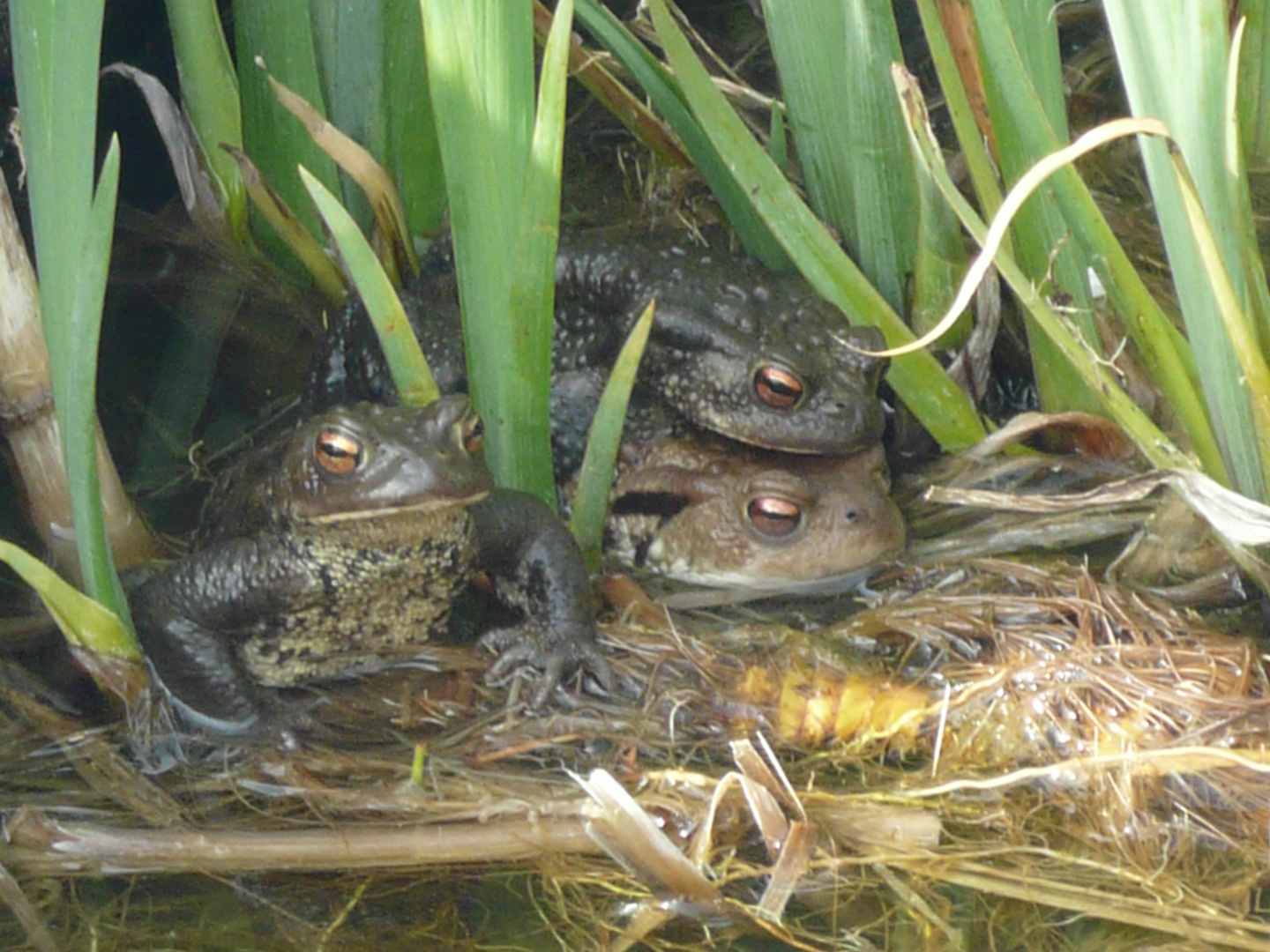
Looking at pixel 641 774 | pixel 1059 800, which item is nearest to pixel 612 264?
pixel 641 774

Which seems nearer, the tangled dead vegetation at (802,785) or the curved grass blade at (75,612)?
the tangled dead vegetation at (802,785)

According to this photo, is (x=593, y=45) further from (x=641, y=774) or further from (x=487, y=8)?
(x=641, y=774)

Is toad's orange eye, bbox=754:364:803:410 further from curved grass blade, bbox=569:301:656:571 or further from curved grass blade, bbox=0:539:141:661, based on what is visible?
curved grass blade, bbox=0:539:141:661

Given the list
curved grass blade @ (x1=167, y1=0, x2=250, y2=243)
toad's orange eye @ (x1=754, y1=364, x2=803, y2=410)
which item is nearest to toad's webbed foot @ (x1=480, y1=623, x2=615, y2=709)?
toad's orange eye @ (x1=754, y1=364, x2=803, y2=410)

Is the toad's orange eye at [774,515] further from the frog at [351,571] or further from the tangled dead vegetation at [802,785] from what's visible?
the frog at [351,571]

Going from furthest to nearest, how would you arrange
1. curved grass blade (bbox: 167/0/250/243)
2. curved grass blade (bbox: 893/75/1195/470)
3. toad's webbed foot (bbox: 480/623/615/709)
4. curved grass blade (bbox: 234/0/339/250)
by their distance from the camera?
curved grass blade (bbox: 167/0/250/243)
curved grass blade (bbox: 234/0/339/250)
toad's webbed foot (bbox: 480/623/615/709)
curved grass blade (bbox: 893/75/1195/470)

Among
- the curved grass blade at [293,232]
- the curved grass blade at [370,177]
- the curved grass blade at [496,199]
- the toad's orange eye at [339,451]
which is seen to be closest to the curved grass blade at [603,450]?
the curved grass blade at [496,199]
